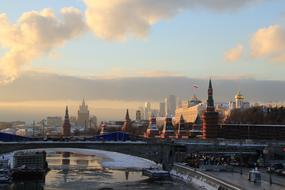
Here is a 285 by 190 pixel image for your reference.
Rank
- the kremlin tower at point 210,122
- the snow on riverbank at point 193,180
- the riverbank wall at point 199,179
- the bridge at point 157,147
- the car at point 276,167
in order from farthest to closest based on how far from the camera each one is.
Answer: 1. the kremlin tower at point 210,122
2. the bridge at point 157,147
3. the car at point 276,167
4. the snow on riverbank at point 193,180
5. the riverbank wall at point 199,179

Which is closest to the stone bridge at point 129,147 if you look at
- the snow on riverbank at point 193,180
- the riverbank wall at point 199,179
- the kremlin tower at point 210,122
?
the riverbank wall at point 199,179

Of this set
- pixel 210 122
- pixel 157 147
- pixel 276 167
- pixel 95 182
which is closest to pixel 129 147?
pixel 157 147

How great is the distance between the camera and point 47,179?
94438mm

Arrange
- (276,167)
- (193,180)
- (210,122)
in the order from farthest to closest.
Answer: (210,122) < (276,167) < (193,180)

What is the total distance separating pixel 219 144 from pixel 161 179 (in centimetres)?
2734

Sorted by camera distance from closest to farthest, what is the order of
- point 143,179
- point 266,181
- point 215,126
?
1. point 266,181
2. point 143,179
3. point 215,126

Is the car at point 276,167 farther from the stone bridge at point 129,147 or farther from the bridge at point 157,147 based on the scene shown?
the stone bridge at point 129,147

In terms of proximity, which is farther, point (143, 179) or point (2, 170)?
point (143, 179)

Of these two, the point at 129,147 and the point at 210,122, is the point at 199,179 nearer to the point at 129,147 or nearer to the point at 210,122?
the point at 129,147

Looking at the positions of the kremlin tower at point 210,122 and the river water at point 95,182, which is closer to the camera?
the river water at point 95,182

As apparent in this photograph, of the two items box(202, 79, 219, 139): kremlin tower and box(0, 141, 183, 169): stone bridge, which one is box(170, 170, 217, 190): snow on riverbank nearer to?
box(0, 141, 183, 169): stone bridge

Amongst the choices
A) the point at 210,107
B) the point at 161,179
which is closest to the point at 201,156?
the point at 210,107

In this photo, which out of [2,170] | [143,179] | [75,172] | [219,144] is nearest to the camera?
[2,170]

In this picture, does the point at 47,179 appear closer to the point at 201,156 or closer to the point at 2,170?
the point at 2,170
